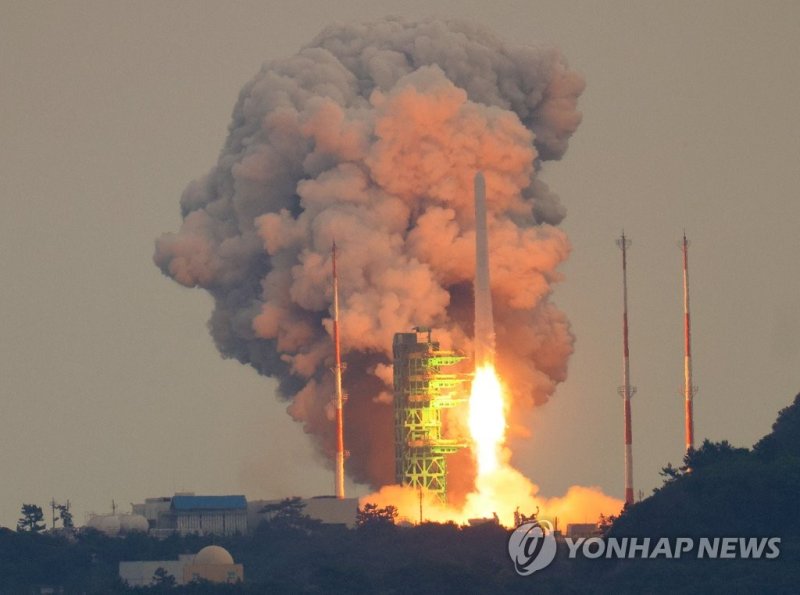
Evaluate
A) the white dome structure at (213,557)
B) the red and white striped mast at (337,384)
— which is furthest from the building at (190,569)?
the red and white striped mast at (337,384)

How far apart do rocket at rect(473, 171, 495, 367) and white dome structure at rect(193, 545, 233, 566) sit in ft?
45.5

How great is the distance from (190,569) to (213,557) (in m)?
1.13

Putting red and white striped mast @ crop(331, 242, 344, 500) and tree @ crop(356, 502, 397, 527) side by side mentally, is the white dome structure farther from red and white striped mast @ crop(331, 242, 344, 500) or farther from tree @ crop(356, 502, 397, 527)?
tree @ crop(356, 502, 397, 527)

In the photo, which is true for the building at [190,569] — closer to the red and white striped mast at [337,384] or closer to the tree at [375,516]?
the red and white striped mast at [337,384]

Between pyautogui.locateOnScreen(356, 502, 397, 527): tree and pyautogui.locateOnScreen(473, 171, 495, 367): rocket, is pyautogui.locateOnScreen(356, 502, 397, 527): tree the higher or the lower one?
the lower one

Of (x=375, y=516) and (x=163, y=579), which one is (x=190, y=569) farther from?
(x=375, y=516)

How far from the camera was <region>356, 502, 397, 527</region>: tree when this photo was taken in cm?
19588

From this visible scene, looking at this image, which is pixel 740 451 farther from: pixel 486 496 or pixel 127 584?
pixel 127 584

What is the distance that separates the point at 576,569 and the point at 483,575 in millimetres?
4041

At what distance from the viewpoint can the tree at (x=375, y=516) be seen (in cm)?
19588

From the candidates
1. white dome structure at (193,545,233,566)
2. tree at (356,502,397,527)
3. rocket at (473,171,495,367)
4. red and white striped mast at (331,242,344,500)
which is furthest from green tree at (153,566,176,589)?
rocket at (473,171,495,367)

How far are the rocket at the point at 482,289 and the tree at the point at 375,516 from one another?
8702mm

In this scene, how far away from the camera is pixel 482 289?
628 ft

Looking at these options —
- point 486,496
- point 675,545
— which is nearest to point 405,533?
point 486,496
